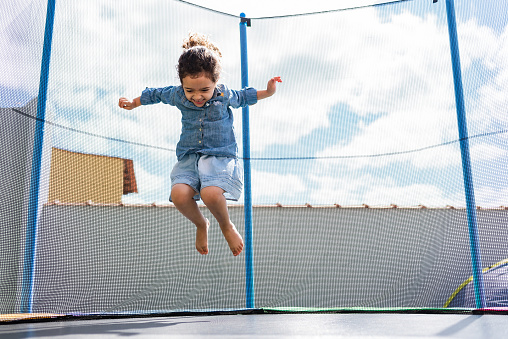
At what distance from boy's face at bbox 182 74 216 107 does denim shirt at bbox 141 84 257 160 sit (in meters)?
0.07

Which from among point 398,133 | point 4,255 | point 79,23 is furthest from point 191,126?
point 398,133

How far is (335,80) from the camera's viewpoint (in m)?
2.84

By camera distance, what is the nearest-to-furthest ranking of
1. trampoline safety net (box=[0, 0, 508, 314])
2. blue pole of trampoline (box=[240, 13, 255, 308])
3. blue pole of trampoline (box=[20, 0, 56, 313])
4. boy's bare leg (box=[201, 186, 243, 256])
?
boy's bare leg (box=[201, 186, 243, 256]) → blue pole of trampoline (box=[20, 0, 56, 313]) → trampoline safety net (box=[0, 0, 508, 314]) → blue pole of trampoline (box=[240, 13, 255, 308])

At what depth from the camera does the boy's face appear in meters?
1.99

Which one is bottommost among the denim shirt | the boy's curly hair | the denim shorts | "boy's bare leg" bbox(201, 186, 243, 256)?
"boy's bare leg" bbox(201, 186, 243, 256)

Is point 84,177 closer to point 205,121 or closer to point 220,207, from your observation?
point 205,121

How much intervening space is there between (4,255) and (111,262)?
0.55m

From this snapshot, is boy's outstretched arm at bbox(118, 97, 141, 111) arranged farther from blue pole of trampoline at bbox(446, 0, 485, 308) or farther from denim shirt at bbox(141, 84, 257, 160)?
blue pole of trampoline at bbox(446, 0, 485, 308)

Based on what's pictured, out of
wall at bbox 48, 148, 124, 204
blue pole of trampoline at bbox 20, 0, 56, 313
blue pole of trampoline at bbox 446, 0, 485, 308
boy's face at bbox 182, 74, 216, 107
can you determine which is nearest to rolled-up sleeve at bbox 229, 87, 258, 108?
boy's face at bbox 182, 74, 216, 107

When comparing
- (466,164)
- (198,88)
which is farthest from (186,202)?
(466,164)

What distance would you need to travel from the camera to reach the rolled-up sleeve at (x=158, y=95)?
85.7 inches

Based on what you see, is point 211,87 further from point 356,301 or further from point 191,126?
point 356,301

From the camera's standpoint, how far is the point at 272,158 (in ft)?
9.22

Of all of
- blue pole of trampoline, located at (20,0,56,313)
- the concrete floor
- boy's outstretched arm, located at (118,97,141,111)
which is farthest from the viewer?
blue pole of trampoline, located at (20,0,56,313)
